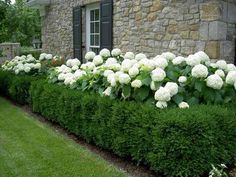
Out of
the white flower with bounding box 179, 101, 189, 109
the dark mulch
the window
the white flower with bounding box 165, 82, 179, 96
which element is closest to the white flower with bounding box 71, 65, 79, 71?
the dark mulch

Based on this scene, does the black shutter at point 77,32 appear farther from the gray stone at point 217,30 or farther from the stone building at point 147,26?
the gray stone at point 217,30

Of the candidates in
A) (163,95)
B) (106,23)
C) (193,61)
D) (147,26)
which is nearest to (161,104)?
(163,95)

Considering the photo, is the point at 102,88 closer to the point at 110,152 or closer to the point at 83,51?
the point at 110,152

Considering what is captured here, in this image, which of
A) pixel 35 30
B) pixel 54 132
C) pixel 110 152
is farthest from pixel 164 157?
pixel 35 30

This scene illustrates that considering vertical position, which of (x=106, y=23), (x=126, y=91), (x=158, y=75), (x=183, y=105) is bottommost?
(x=183, y=105)

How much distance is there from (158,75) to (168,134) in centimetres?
83

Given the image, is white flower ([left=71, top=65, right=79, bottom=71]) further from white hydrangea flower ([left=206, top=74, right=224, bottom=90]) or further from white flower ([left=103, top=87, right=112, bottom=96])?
white hydrangea flower ([left=206, top=74, right=224, bottom=90])

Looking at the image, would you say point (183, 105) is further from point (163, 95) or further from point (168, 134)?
point (168, 134)

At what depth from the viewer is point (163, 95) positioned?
4012 millimetres

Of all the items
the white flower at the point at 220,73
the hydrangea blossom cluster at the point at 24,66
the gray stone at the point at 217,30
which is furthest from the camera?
the hydrangea blossom cluster at the point at 24,66

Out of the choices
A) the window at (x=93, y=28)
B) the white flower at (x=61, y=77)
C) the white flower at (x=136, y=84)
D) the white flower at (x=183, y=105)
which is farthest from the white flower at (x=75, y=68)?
the window at (x=93, y=28)

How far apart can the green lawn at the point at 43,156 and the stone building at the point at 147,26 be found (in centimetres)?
269

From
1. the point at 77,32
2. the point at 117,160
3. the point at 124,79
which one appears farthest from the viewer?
the point at 77,32

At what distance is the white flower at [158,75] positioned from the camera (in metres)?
4.22
